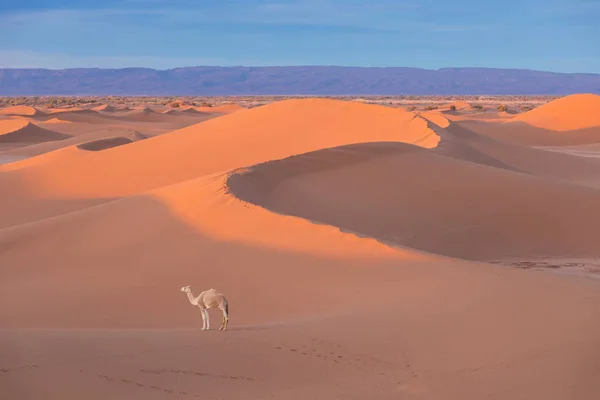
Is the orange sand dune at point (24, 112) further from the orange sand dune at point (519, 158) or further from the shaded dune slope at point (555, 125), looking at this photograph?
the orange sand dune at point (519, 158)

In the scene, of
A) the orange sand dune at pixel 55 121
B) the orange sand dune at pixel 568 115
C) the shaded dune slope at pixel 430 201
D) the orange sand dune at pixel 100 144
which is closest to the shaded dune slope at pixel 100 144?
the orange sand dune at pixel 100 144

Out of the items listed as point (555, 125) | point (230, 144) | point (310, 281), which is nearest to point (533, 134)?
point (555, 125)

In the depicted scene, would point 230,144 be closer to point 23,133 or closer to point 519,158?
point 519,158

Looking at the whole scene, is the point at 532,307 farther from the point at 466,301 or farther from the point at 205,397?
the point at 205,397

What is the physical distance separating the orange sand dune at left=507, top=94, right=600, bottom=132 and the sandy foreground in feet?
77.1

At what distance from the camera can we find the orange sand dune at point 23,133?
131 feet

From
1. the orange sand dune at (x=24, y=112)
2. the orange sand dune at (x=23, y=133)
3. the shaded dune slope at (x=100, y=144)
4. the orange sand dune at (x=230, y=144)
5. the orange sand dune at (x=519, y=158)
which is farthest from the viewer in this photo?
the orange sand dune at (x=24, y=112)

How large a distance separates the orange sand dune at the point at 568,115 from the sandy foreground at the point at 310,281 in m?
23.5

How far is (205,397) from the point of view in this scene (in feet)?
15.5

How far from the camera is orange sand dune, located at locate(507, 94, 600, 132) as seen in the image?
4228cm

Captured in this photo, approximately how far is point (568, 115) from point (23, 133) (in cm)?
2900

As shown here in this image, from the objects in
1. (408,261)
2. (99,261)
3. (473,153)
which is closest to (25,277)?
(99,261)

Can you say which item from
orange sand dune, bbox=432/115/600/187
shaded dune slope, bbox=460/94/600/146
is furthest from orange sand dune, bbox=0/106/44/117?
orange sand dune, bbox=432/115/600/187

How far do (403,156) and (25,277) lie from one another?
8238 mm
